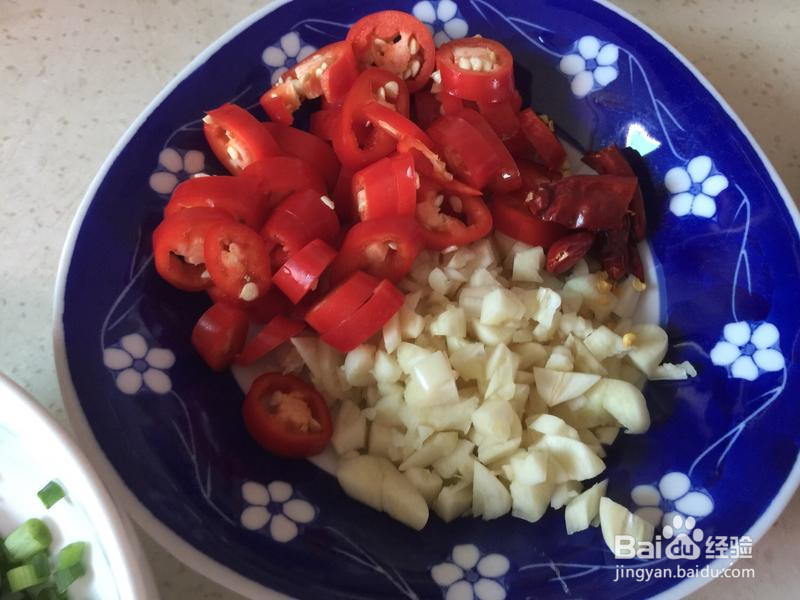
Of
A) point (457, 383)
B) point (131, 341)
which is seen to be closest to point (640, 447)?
point (457, 383)

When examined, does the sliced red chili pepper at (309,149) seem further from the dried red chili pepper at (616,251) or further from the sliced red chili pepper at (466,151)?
the dried red chili pepper at (616,251)

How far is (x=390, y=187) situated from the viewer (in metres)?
1.20

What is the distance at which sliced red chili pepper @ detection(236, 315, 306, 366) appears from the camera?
1173mm

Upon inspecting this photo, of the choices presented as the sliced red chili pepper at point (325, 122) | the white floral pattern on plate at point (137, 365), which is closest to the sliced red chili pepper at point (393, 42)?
the sliced red chili pepper at point (325, 122)

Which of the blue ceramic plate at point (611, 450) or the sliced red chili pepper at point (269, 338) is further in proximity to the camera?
the sliced red chili pepper at point (269, 338)

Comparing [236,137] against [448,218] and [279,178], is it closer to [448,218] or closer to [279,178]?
[279,178]

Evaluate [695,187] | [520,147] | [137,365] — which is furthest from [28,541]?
[695,187]

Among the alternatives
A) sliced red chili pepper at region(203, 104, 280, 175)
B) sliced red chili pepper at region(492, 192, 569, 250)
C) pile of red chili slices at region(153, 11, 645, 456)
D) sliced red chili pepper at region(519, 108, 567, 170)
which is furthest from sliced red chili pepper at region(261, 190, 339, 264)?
sliced red chili pepper at region(519, 108, 567, 170)

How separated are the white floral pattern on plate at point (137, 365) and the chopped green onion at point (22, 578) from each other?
0.28 m

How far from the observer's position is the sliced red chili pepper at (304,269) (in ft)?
3.76

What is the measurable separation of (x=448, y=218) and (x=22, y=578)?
0.81 meters

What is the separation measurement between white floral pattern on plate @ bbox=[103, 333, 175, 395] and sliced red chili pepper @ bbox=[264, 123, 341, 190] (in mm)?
407

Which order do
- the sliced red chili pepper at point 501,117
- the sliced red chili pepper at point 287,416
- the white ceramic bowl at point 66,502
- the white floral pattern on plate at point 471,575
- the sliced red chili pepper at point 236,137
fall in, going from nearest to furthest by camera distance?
1. the white ceramic bowl at point 66,502
2. the white floral pattern on plate at point 471,575
3. the sliced red chili pepper at point 287,416
4. the sliced red chili pepper at point 236,137
5. the sliced red chili pepper at point 501,117

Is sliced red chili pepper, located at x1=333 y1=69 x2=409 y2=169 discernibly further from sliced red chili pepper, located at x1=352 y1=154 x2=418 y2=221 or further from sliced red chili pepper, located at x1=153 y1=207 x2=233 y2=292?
sliced red chili pepper, located at x1=153 y1=207 x2=233 y2=292
